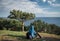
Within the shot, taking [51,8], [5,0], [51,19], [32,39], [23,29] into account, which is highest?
[5,0]

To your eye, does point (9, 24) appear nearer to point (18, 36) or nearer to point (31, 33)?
point (18, 36)

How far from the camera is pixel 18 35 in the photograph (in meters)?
1.76

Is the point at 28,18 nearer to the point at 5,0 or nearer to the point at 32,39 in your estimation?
the point at 32,39

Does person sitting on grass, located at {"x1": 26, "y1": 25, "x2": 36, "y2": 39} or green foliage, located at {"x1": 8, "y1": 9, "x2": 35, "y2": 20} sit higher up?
green foliage, located at {"x1": 8, "y1": 9, "x2": 35, "y2": 20}

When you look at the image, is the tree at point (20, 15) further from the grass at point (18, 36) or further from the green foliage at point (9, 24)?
the grass at point (18, 36)

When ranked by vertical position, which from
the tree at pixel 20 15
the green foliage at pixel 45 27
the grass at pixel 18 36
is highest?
the tree at pixel 20 15

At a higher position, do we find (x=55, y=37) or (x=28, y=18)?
(x=28, y=18)

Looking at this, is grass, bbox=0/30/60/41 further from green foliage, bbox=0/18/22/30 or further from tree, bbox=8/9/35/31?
tree, bbox=8/9/35/31

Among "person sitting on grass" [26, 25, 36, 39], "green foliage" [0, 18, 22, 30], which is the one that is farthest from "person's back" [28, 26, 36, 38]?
"green foliage" [0, 18, 22, 30]

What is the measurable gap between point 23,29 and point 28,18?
16 cm

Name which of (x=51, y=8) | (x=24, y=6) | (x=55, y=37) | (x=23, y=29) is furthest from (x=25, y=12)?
(x=55, y=37)

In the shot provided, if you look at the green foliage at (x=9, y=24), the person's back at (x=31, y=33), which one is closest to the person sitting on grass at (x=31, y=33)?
the person's back at (x=31, y=33)

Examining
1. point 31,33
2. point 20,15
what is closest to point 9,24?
point 20,15

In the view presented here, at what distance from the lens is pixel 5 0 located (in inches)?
72.0
